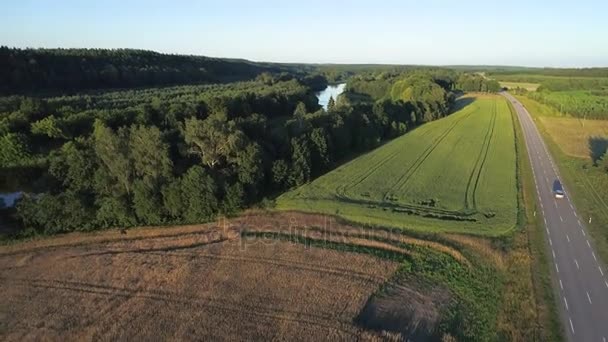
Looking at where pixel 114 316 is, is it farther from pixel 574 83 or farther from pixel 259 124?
pixel 574 83

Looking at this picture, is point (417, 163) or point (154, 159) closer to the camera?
point (154, 159)

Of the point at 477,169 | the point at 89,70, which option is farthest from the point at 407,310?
the point at 89,70

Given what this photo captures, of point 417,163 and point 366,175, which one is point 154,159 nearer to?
point 366,175

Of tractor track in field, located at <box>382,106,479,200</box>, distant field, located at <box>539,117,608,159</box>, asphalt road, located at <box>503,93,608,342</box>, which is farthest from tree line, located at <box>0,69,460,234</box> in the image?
distant field, located at <box>539,117,608,159</box>

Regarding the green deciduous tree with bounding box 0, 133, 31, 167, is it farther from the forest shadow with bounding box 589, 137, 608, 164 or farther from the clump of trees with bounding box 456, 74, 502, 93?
the clump of trees with bounding box 456, 74, 502, 93

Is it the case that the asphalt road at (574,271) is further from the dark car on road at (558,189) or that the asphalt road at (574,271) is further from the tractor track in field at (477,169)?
the tractor track in field at (477,169)

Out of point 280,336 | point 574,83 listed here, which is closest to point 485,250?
point 280,336
